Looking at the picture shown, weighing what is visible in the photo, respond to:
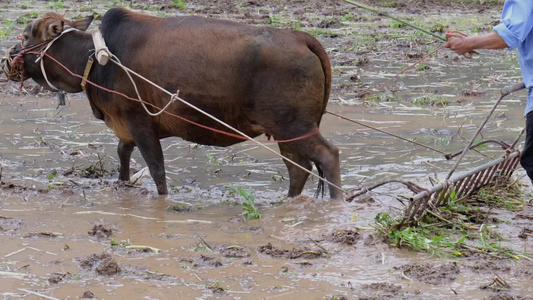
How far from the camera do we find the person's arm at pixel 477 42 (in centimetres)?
462

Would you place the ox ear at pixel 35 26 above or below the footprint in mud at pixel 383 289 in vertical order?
above

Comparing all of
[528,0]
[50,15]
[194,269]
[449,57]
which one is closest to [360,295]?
[194,269]

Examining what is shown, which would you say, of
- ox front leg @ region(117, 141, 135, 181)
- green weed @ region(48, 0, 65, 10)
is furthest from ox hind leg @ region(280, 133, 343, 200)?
green weed @ region(48, 0, 65, 10)

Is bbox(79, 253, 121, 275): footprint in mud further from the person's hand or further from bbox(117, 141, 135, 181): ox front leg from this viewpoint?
the person's hand

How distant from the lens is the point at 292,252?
526cm

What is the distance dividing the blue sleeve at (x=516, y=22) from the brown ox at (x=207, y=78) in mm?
2024

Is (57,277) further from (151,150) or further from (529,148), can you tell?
(529,148)

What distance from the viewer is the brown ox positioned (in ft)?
20.9

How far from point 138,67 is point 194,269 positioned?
7.63ft

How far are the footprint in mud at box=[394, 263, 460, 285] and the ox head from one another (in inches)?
153

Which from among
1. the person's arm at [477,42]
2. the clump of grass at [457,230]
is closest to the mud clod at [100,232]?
the clump of grass at [457,230]

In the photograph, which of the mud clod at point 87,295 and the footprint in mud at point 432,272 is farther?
the footprint in mud at point 432,272

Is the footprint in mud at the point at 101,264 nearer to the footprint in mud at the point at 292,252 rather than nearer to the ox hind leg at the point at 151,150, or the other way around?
the footprint in mud at the point at 292,252

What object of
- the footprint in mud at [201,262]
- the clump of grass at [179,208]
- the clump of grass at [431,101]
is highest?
the footprint in mud at [201,262]
